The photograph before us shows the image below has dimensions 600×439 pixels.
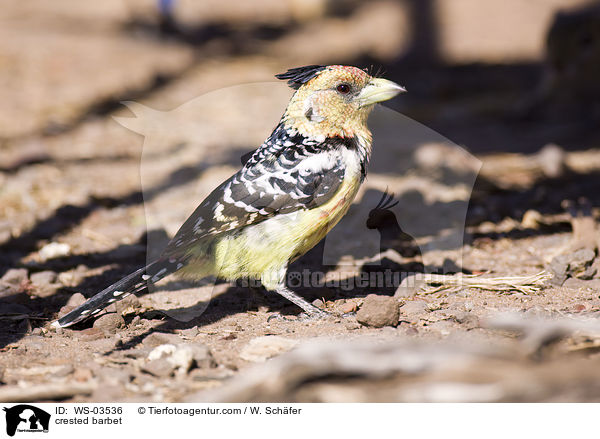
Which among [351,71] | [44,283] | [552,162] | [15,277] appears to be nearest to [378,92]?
[351,71]

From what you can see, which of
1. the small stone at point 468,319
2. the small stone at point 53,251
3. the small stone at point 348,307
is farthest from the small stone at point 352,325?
the small stone at point 53,251

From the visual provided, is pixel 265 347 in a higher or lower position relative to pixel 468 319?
lower

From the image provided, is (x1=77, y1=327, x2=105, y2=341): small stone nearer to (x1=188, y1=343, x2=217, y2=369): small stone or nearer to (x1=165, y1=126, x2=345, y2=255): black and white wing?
(x1=165, y1=126, x2=345, y2=255): black and white wing

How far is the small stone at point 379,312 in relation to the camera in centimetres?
379

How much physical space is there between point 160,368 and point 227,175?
3671 mm

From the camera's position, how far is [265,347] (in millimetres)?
3545

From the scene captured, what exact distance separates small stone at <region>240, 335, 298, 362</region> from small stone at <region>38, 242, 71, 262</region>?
243cm

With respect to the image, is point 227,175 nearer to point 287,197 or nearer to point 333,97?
point 333,97

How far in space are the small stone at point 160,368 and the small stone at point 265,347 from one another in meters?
0.38

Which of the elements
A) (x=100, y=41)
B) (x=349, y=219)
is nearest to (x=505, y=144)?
(x=349, y=219)

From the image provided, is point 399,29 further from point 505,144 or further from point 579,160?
point 579,160
